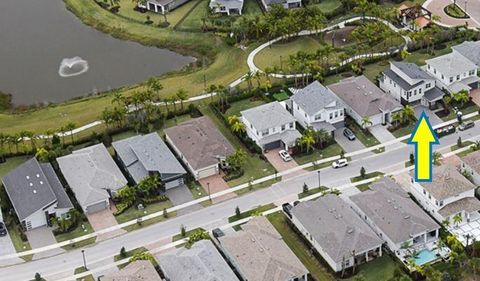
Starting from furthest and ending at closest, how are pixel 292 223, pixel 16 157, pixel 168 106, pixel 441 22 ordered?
pixel 441 22 < pixel 168 106 < pixel 16 157 < pixel 292 223

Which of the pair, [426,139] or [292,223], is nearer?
[292,223]

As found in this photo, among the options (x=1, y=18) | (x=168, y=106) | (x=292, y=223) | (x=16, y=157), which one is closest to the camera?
(x=292, y=223)

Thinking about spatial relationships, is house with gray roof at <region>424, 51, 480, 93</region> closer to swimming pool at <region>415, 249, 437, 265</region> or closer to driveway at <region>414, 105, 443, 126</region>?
driveway at <region>414, 105, 443, 126</region>

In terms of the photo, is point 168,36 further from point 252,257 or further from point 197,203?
point 252,257

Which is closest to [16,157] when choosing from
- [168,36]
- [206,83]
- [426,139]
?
[206,83]

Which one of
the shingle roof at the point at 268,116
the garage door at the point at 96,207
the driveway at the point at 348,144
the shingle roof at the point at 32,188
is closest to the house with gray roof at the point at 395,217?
the driveway at the point at 348,144

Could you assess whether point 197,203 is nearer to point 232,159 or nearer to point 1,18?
point 232,159

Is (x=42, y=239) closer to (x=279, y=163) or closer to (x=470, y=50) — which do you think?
(x=279, y=163)
